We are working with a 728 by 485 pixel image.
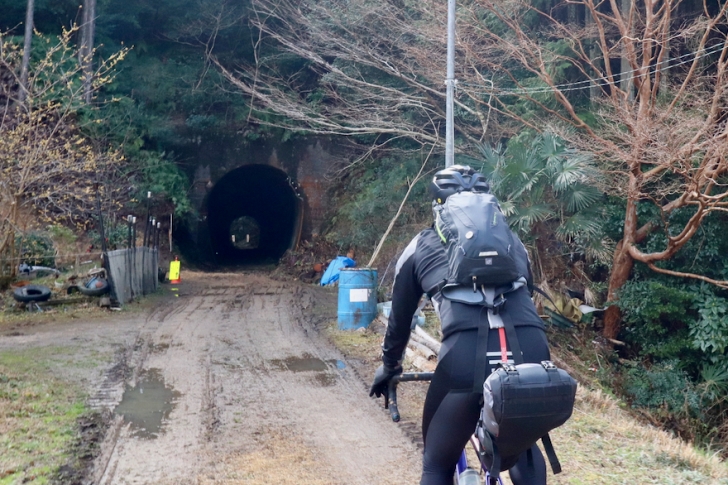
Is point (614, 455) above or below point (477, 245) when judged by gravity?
below

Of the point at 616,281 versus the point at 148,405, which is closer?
the point at 148,405

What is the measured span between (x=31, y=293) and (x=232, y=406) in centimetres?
848

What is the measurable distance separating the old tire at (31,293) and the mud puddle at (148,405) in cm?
633

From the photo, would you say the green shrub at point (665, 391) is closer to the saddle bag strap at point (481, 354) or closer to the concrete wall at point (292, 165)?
the saddle bag strap at point (481, 354)

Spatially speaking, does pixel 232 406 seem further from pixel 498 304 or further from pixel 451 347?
pixel 498 304

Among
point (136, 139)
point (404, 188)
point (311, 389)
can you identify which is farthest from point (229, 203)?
point (311, 389)

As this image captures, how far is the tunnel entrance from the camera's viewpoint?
89.1 ft

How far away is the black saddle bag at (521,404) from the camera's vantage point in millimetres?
2416

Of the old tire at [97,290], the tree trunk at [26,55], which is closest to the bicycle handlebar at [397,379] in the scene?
the old tire at [97,290]

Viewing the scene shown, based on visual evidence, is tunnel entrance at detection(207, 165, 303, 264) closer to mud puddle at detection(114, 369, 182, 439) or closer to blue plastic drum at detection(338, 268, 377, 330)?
blue plastic drum at detection(338, 268, 377, 330)

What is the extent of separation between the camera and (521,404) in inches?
95.3

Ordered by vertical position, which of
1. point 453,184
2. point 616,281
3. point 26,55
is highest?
point 26,55

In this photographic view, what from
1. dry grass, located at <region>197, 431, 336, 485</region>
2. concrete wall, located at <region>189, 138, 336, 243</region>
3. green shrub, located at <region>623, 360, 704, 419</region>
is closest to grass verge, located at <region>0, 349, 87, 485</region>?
dry grass, located at <region>197, 431, 336, 485</region>

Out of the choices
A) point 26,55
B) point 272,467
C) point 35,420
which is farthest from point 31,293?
point 272,467
